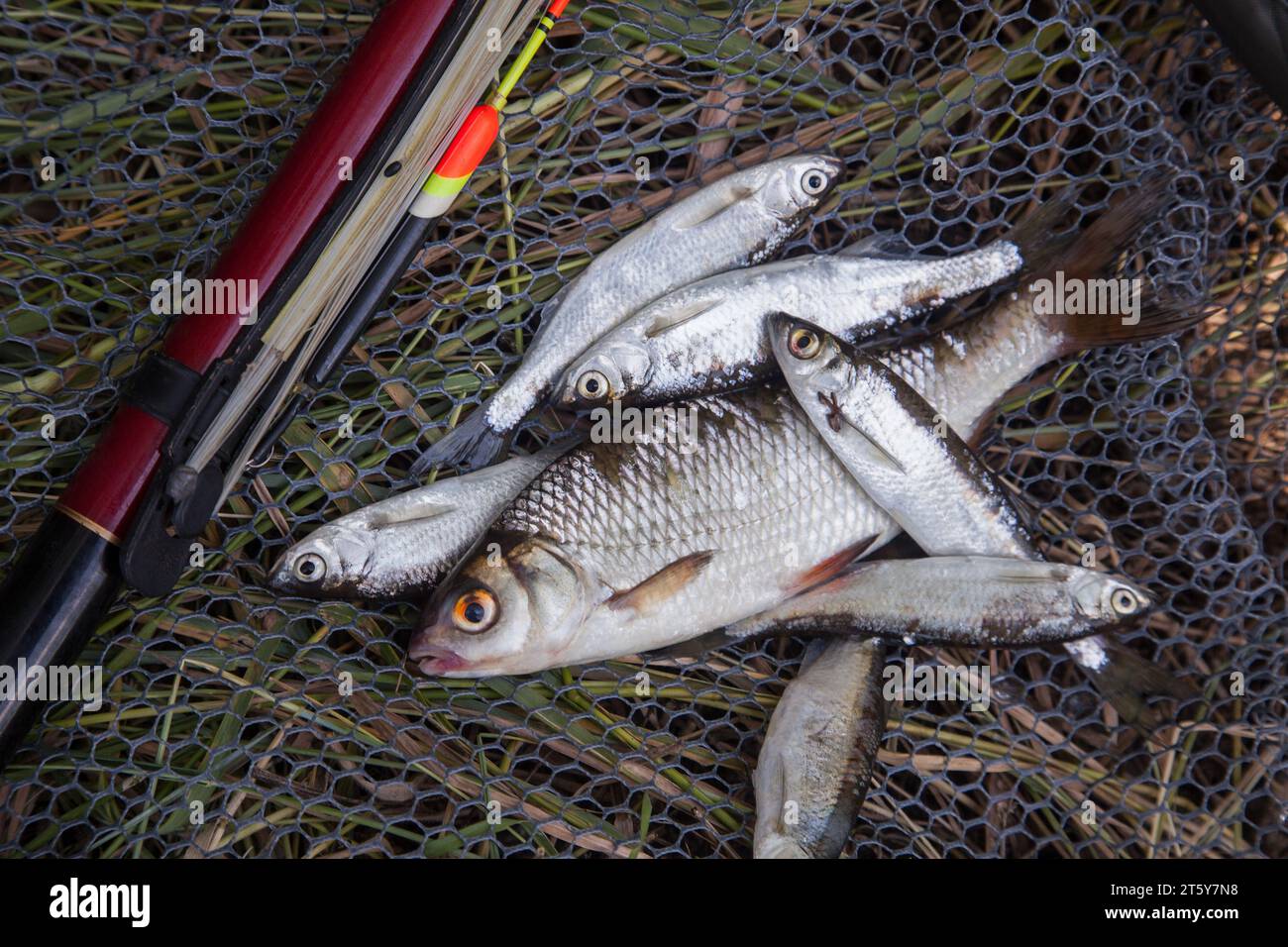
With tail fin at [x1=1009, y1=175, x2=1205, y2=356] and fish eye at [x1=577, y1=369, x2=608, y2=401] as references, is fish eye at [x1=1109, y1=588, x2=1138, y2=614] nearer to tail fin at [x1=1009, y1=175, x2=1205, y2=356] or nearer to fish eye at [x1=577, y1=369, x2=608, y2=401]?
tail fin at [x1=1009, y1=175, x2=1205, y2=356]

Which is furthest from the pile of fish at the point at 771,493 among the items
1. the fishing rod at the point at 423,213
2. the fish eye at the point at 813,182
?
the fishing rod at the point at 423,213

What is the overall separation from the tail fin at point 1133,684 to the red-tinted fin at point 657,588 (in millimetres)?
921

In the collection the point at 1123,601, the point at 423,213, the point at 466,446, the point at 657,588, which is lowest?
the point at 1123,601

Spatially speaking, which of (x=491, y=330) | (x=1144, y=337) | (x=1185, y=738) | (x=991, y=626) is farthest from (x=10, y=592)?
(x=1185, y=738)

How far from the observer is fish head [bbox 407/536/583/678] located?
1794 millimetres

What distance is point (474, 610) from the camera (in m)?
1.79

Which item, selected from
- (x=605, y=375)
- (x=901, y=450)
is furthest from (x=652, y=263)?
(x=901, y=450)

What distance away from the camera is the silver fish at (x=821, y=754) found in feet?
6.16

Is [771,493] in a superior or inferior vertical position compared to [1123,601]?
superior

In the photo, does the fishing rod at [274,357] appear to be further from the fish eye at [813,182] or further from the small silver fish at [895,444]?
the small silver fish at [895,444]

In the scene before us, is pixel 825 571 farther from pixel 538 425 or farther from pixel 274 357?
pixel 274 357

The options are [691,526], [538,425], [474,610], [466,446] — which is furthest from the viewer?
[538,425]

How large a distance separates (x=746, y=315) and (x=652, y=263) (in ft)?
0.81

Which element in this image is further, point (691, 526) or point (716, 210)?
point (716, 210)
